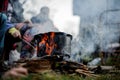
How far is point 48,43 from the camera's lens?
7.86 meters

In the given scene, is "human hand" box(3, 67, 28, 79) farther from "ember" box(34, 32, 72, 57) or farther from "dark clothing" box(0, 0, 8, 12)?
"dark clothing" box(0, 0, 8, 12)

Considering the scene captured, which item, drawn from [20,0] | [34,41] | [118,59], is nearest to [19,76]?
[34,41]

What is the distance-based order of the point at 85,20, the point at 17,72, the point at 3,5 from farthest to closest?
the point at 85,20, the point at 3,5, the point at 17,72

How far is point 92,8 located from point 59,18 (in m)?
1.65

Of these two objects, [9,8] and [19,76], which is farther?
[9,8]

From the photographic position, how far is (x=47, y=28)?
9.93 meters

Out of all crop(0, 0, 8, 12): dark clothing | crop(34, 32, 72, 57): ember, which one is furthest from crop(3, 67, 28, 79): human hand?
crop(0, 0, 8, 12): dark clothing

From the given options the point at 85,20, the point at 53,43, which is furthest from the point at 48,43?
the point at 85,20

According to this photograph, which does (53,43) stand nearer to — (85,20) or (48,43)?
(48,43)

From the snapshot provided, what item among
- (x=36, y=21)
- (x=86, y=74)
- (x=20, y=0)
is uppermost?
(x=20, y=0)

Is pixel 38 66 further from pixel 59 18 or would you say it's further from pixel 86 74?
pixel 59 18

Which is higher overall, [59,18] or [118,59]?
[59,18]

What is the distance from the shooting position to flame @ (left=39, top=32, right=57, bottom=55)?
25.5ft

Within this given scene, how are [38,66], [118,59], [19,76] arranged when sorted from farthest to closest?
[118,59], [38,66], [19,76]
